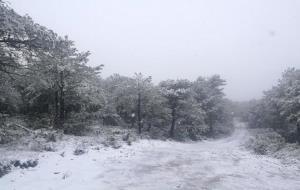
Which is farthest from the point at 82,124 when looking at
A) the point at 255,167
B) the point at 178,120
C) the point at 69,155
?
the point at 178,120

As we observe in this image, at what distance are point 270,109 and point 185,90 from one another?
64.3ft

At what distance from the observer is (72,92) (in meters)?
29.1

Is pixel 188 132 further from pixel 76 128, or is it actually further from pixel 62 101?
pixel 62 101

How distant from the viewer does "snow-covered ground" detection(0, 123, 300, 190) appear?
12.4 meters

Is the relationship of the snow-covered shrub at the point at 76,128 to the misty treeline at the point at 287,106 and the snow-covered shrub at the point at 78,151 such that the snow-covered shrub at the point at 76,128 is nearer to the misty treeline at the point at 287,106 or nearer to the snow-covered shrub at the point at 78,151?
the snow-covered shrub at the point at 78,151

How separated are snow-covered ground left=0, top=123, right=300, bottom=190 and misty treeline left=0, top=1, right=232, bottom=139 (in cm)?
556

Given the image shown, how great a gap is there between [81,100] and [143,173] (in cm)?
1598

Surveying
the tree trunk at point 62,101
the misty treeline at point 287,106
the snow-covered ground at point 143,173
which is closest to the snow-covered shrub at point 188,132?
the misty treeline at point 287,106

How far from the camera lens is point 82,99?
96.3 feet

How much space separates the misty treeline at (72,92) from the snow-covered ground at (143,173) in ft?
18.2

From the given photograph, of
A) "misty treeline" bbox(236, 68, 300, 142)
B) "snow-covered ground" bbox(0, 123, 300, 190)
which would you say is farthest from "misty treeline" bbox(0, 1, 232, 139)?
"misty treeline" bbox(236, 68, 300, 142)

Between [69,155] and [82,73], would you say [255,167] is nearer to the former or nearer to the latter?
[69,155]

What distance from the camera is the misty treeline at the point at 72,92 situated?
1628cm

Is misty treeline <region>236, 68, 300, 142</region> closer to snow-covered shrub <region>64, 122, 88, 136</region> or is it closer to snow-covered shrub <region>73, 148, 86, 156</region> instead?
snow-covered shrub <region>64, 122, 88, 136</region>
